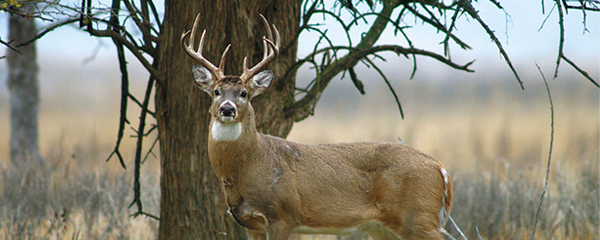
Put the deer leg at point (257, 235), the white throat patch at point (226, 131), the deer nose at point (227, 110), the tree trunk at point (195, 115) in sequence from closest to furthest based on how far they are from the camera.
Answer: the deer nose at point (227, 110)
the white throat patch at point (226, 131)
the deer leg at point (257, 235)
the tree trunk at point (195, 115)

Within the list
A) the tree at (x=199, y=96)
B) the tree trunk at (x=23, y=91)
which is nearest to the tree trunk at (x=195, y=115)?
the tree at (x=199, y=96)

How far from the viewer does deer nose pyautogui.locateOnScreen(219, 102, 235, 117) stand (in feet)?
14.2

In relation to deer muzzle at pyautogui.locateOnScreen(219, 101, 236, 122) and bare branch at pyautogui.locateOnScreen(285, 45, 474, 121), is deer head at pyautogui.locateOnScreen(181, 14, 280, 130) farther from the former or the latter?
bare branch at pyautogui.locateOnScreen(285, 45, 474, 121)

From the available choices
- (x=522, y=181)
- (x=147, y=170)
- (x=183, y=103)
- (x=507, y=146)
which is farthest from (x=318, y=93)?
(x=507, y=146)

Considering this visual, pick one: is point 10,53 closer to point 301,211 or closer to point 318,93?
point 318,93

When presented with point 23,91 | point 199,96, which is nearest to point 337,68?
point 199,96

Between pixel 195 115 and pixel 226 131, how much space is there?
124 centimetres

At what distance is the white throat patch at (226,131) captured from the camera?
4.57m

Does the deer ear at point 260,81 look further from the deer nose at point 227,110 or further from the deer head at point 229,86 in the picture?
the deer nose at point 227,110

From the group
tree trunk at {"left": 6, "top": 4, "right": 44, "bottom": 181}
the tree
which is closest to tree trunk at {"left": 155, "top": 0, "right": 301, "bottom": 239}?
the tree

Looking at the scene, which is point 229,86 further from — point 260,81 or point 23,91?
point 23,91

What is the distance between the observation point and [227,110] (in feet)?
14.2

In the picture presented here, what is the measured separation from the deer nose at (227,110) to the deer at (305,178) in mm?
108

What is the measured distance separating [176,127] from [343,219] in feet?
6.02
